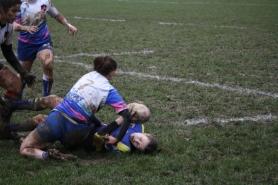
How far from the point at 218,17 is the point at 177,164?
Answer: 15223 mm

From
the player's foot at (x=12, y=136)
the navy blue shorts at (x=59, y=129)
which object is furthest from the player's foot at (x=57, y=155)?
the player's foot at (x=12, y=136)

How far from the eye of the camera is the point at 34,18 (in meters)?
8.23

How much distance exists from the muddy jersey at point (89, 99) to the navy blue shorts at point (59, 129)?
83mm

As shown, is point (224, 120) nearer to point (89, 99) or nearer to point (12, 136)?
point (89, 99)

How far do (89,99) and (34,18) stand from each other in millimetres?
3161

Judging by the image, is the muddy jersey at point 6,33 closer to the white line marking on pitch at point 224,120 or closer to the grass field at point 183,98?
the grass field at point 183,98

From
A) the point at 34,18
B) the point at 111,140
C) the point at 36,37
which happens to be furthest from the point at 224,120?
the point at 34,18

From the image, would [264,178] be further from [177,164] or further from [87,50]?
[87,50]

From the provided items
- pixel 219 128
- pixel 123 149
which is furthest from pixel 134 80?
pixel 123 149

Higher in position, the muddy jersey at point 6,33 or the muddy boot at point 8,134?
the muddy jersey at point 6,33

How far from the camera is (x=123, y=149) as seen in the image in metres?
5.78

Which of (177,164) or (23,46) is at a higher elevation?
(23,46)

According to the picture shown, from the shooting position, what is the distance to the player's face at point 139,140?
5660 mm

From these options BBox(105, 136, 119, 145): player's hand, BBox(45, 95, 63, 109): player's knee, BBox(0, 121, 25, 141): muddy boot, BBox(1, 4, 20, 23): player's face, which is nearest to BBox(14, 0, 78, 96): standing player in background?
BBox(45, 95, 63, 109): player's knee
